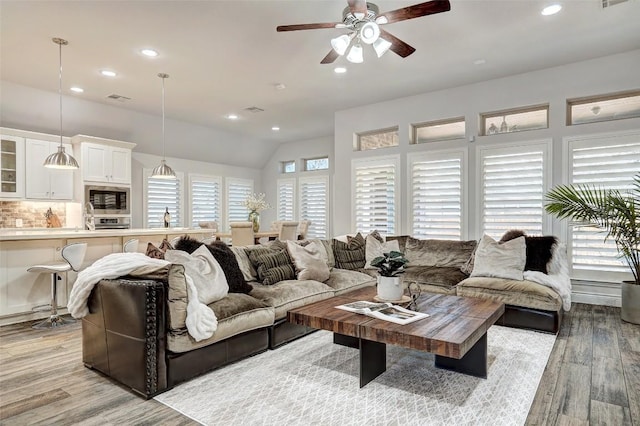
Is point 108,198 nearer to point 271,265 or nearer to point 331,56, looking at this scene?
point 271,265

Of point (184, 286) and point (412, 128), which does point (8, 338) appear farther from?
point (412, 128)

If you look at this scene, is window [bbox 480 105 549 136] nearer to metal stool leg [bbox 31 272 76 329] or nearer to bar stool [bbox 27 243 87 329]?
bar stool [bbox 27 243 87 329]

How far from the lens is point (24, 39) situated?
3.99 m

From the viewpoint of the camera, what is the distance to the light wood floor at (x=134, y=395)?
85.9 inches

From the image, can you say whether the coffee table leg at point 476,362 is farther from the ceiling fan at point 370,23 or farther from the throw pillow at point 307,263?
the ceiling fan at point 370,23

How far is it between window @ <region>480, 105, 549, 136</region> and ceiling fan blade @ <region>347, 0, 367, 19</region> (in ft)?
11.8

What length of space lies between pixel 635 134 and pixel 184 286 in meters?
5.51

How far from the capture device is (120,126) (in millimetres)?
6898

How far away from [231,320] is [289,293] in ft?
2.51

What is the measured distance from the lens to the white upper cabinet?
245 inches

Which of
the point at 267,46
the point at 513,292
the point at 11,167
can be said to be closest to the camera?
the point at 513,292

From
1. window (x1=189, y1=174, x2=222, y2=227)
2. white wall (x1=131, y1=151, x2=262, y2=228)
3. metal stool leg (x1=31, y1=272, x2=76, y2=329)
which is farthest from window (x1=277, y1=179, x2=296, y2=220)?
metal stool leg (x1=31, y1=272, x2=76, y2=329)

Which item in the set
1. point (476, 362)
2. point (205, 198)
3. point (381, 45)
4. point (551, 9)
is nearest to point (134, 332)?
point (476, 362)

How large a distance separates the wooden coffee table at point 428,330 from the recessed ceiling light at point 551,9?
2.84 metres
